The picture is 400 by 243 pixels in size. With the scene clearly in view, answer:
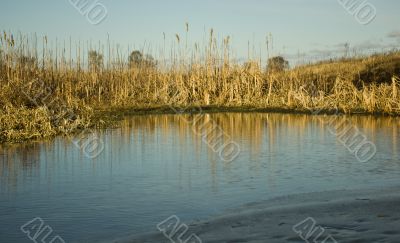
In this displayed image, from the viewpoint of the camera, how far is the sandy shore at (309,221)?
4.47m

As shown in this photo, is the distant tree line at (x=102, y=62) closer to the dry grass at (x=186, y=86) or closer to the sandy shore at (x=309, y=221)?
the dry grass at (x=186, y=86)

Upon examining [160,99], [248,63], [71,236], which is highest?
[248,63]

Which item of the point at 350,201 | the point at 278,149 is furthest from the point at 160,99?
the point at 350,201

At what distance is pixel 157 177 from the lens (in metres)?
7.42

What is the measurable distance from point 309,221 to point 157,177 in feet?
9.64

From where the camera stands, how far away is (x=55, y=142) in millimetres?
11219

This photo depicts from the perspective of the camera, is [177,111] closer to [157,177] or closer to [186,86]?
[186,86]

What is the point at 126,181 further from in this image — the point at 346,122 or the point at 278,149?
the point at 346,122

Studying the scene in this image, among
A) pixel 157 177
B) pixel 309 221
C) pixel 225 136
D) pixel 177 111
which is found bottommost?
pixel 309 221

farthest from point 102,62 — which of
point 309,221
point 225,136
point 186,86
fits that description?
point 309,221

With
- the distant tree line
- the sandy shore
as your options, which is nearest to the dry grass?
the distant tree line

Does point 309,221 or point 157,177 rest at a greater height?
point 157,177

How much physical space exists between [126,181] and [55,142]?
4.55m

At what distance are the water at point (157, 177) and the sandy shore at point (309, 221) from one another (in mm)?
299
